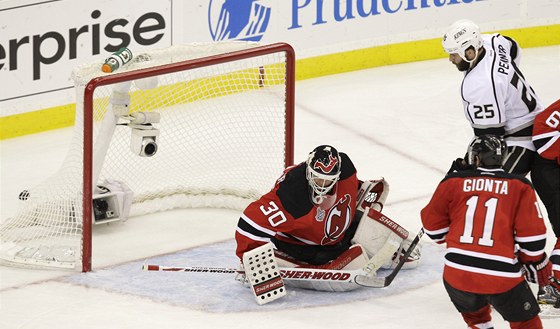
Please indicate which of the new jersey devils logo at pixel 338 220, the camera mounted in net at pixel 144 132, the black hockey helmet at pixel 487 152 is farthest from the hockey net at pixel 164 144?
the black hockey helmet at pixel 487 152

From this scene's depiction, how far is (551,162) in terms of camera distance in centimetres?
564

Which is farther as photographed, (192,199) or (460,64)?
(192,199)

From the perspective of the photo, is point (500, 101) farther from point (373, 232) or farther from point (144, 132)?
point (144, 132)

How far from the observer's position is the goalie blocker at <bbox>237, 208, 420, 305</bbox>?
18.7ft

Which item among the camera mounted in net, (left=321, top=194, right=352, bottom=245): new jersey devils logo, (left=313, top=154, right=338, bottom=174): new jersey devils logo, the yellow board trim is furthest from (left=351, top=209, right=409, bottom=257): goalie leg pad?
the yellow board trim

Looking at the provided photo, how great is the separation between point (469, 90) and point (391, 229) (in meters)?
0.78

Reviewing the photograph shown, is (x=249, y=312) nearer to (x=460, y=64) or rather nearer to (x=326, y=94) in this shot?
(x=460, y=64)

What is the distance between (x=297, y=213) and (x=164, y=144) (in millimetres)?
1644

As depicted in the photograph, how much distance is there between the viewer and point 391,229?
6.08 metres

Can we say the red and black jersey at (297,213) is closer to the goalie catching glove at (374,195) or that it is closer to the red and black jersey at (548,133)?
the goalie catching glove at (374,195)

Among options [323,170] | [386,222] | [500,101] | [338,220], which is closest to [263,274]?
[338,220]

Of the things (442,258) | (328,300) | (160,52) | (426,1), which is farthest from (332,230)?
(426,1)

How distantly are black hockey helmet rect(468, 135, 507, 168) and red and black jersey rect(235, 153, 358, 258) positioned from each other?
974mm

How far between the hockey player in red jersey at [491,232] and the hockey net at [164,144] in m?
1.89
